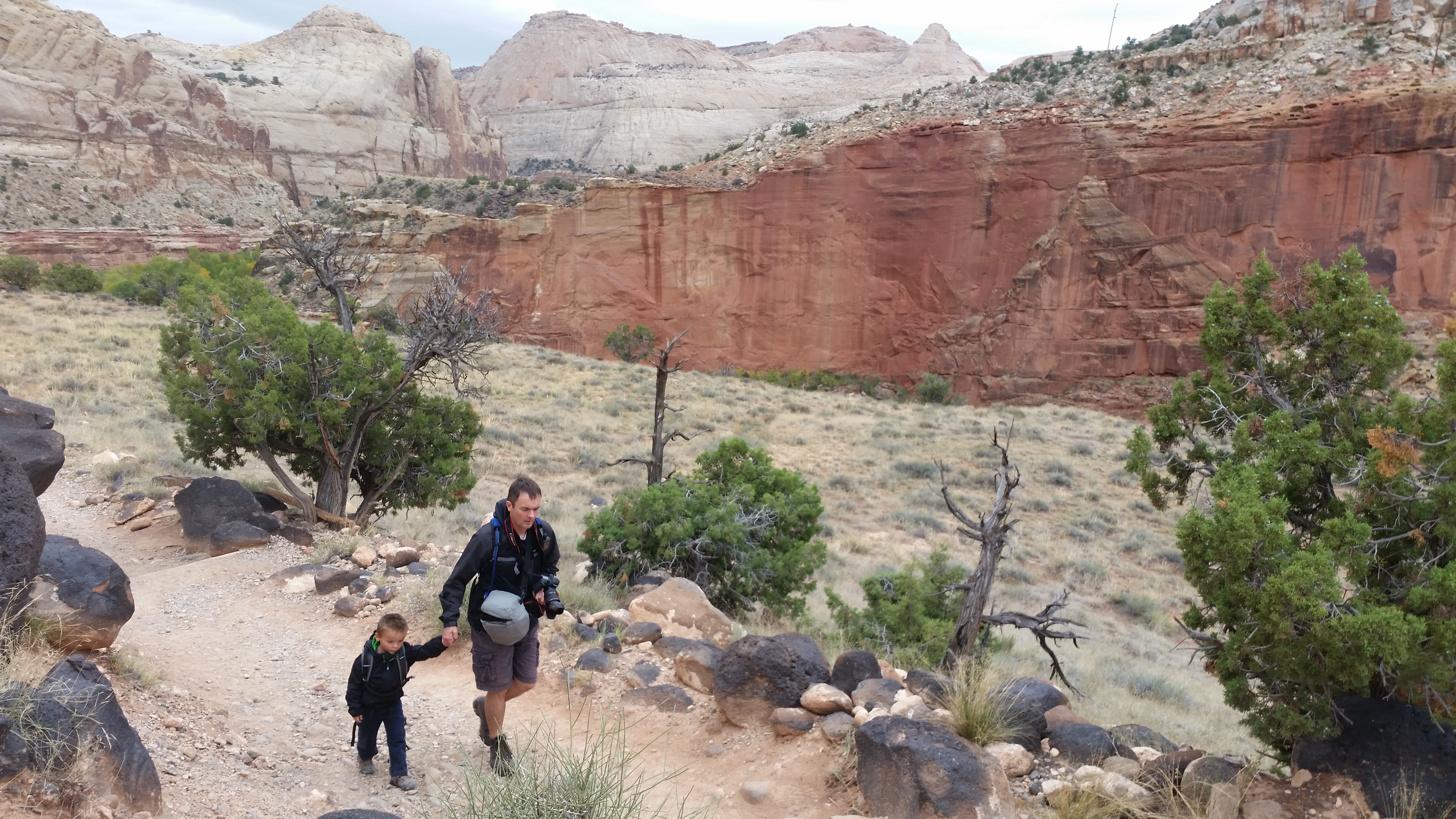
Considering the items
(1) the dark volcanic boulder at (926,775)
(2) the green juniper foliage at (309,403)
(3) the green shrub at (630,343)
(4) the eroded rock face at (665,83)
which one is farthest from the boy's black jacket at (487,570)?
(4) the eroded rock face at (665,83)

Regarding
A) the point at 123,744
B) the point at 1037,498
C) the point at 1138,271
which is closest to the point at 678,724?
the point at 123,744

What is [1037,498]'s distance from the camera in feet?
63.0

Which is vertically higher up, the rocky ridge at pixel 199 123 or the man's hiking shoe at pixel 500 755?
the rocky ridge at pixel 199 123

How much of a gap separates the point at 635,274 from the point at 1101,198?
20880mm

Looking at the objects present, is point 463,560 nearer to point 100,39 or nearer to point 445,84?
point 100,39

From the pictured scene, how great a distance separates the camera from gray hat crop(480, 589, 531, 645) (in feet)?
14.3

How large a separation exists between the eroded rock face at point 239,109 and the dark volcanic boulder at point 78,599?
2635 inches

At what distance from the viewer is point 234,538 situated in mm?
8750

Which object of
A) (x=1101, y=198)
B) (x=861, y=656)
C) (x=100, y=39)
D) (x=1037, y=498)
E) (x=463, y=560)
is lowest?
(x=1037, y=498)

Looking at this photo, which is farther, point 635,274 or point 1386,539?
point 635,274

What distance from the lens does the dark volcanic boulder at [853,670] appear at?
19.0 ft

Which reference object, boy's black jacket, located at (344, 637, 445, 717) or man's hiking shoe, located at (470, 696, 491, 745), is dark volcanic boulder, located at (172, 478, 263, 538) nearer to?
man's hiking shoe, located at (470, 696, 491, 745)

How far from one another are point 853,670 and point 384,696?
2.96 meters

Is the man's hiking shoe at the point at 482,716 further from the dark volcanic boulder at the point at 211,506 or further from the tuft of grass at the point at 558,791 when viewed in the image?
the dark volcanic boulder at the point at 211,506
